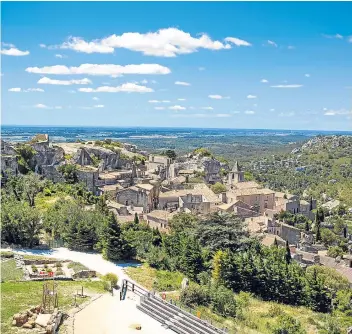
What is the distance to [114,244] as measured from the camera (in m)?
32.6

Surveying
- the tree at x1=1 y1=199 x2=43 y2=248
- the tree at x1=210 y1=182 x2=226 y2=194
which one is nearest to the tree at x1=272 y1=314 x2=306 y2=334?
the tree at x1=1 y1=199 x2=43 y2=248

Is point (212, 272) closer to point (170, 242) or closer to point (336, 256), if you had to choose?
point (170, 242)

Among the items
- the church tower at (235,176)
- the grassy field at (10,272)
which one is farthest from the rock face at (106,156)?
the grassy field at (10,272)

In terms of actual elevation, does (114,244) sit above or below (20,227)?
below

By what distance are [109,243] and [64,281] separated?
6.04 metres

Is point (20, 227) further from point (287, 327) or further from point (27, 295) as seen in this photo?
point (287, 327)

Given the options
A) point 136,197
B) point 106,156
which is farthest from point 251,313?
A: point 106,156

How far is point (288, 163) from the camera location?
177m

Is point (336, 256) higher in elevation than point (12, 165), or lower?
lower

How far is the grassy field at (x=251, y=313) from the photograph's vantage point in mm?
23547

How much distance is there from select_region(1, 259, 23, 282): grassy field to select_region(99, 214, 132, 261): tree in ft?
20.0

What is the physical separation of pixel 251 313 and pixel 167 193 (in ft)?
113

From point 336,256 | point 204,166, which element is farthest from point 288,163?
point 336,256

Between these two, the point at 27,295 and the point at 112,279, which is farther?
the point at 112,279
